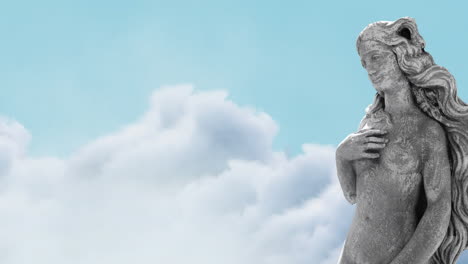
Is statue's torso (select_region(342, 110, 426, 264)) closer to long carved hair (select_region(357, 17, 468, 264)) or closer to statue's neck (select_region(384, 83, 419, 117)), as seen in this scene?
statue's neck (select_region(384, 83, 419, 117))

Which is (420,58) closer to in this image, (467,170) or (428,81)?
(428,81)

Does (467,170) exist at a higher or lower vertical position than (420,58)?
lower

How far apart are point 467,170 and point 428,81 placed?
0.83 meters

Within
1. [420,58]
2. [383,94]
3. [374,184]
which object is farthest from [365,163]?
[420,58]

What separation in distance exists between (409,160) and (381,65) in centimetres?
87

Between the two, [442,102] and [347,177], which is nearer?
[442,102]

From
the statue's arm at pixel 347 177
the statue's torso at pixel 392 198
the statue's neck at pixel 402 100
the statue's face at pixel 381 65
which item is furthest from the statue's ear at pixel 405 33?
the statue's arm at pixel 347 177

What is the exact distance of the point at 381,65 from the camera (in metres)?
5.41

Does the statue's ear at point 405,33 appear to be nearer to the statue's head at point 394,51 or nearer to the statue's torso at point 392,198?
the statue's head at point 394,51

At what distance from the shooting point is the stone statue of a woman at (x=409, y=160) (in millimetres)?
5184

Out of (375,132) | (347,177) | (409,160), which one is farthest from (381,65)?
(347,177)

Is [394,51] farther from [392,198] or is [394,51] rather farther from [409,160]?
[392,198]

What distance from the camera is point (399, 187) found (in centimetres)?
531

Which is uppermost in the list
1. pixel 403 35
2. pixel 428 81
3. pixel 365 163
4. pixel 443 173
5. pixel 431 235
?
pixel 403 35
